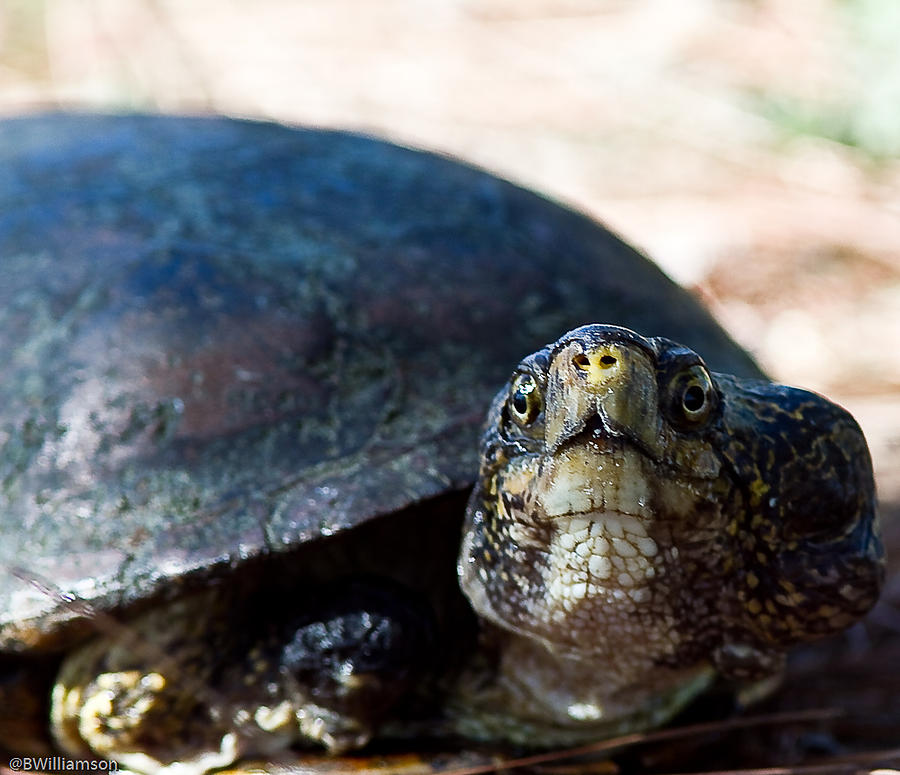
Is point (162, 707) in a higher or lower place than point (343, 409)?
lower

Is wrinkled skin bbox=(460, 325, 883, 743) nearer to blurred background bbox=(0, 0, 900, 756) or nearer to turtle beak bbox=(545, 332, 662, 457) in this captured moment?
turtle beak bbox=(545, 332, 662, 457)

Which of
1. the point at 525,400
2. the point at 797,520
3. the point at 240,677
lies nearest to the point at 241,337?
the point at 240,677

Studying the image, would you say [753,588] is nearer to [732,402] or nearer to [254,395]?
[732,402]

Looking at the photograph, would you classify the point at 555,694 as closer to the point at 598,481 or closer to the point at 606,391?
the point at 598,481

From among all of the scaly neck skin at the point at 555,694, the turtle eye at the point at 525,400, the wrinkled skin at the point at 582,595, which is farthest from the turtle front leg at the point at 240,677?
the turtle eye at the point at 525,400

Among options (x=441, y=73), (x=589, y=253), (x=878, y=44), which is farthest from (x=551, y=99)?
(x=589, y=253)

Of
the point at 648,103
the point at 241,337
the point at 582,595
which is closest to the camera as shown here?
the point at 582,595

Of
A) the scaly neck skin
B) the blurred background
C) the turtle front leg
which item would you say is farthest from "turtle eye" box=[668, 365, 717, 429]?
the blurred background
